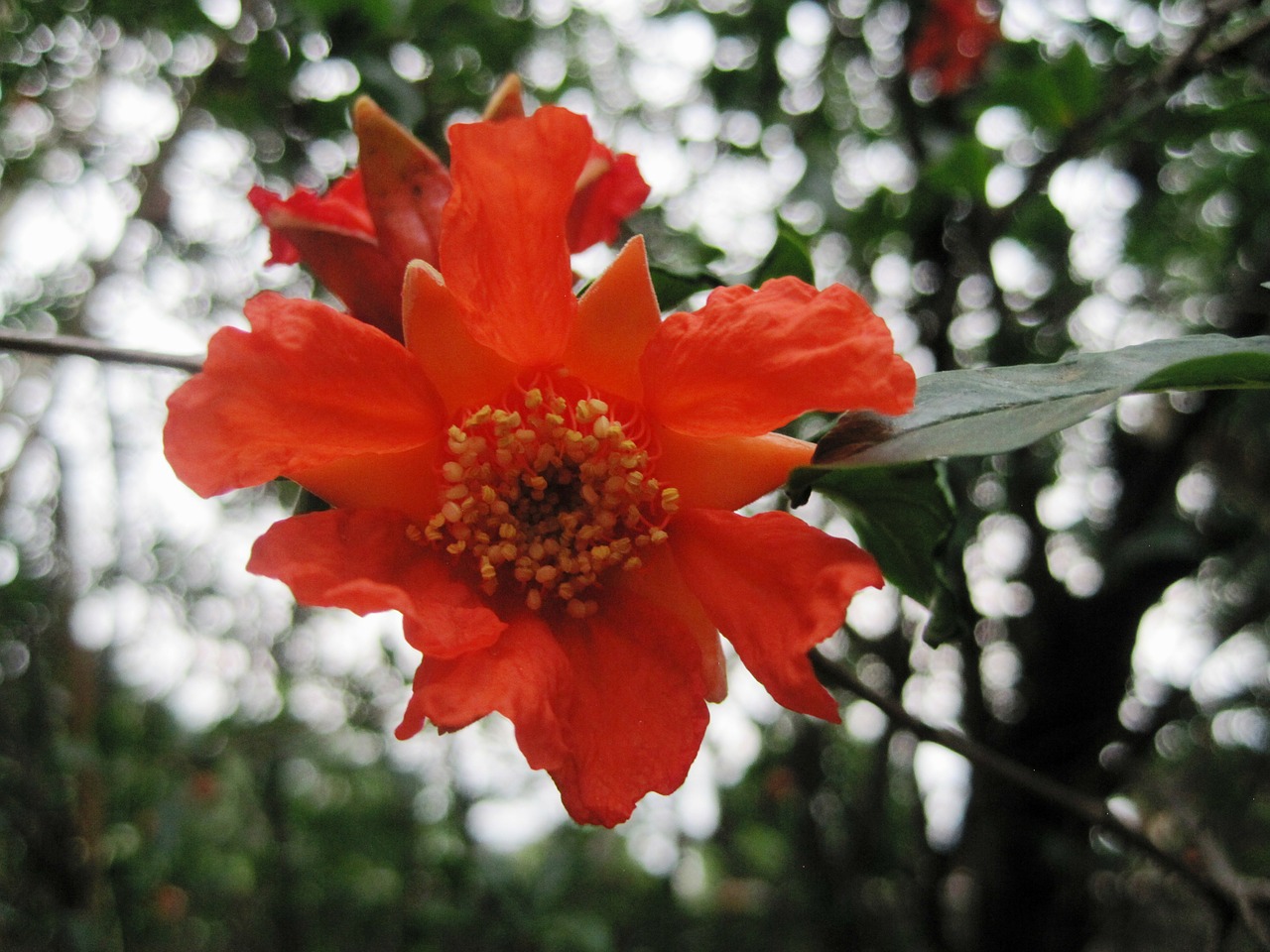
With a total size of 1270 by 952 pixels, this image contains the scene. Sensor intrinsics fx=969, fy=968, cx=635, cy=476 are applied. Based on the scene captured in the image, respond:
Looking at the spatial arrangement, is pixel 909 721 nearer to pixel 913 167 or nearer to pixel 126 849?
pixel 913 167

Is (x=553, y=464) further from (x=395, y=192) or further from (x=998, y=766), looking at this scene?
(x=998, y=766)

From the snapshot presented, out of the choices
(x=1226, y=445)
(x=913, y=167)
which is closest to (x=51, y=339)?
(x=913, y=167)

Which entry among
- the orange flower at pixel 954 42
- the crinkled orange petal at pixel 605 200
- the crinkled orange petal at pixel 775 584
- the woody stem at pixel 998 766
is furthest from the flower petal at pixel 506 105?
the orange flower at pixel 954 42

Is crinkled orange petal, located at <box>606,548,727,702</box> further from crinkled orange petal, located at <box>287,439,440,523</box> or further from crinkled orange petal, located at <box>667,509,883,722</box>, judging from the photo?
crinkled orange petal, located at <box>287,439,440,523</box>

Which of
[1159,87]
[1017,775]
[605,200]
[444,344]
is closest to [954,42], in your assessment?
[1159,87]

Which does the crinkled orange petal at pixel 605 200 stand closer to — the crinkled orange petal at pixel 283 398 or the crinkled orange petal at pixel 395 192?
the crinkled orange petal at pixel 395 192

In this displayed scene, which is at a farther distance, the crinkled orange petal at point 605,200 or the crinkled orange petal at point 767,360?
the crinkled orange petal at point 605,200
